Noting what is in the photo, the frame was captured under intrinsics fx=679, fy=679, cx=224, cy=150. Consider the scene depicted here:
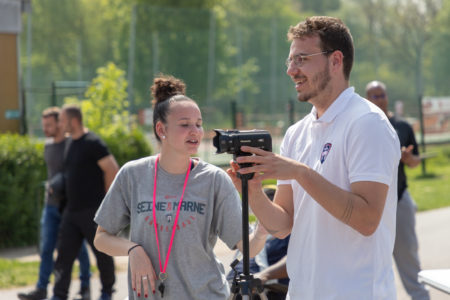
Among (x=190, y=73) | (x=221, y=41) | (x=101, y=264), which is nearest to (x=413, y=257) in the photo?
(x=101, y=264)

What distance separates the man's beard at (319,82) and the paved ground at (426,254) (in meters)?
2.45

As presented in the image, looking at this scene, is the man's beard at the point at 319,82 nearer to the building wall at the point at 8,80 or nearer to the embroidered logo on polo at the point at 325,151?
the embroidered logo on polo at the point at 325,151

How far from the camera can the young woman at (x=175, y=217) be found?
126 inches

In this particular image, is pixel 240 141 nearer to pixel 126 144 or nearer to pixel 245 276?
pixel 245 276

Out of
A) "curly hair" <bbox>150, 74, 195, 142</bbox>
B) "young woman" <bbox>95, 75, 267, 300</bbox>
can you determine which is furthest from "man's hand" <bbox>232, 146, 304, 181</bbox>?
"curly hair" <bbox>150, 74, 195, 142</bbox>

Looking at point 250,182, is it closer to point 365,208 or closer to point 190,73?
point 365,208

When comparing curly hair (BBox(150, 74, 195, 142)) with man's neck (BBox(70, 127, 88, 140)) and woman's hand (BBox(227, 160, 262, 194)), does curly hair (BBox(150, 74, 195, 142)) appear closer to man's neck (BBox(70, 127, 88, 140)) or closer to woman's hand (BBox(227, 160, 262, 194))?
woman's hand (BBox(227, 160, 262, 194))

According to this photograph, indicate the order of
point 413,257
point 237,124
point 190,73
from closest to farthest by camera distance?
1. point 413,257
2. point 237,124
3. point 190,73

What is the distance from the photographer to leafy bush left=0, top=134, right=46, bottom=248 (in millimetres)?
9219

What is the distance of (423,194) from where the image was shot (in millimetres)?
14000

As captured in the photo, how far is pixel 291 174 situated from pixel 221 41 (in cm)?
3136

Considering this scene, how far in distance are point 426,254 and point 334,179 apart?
6.49 metres

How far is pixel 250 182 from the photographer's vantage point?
2574 millimetres

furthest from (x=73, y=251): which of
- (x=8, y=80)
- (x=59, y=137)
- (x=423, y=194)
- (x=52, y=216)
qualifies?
(x=423, y=194)
